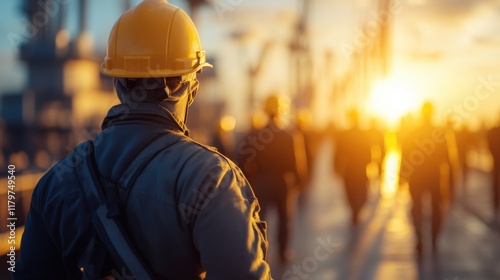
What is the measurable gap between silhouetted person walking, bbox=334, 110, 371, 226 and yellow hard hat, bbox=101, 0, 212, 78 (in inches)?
430

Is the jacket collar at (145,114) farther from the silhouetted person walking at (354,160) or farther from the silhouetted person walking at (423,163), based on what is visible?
the silhouetted person walking at (354,160)

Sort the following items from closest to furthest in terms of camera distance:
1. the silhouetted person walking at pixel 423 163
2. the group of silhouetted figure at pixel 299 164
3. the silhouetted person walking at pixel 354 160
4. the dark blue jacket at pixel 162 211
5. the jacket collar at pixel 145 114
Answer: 1. the dark blue jacket at pixel 162 211
2. the jacket collar at pixel 145 114
3. the group of silhouetted figure at pixel 299 164
4. the silhouetted person walking at pixel 423 163
5. the silhouetted person walking at pixel 354 160

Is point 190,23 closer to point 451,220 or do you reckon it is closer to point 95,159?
point 95,159

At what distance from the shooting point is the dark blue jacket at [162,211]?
6.85 feet

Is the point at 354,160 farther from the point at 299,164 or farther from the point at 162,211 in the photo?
the point at 162,211

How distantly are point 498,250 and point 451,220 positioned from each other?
3.98 metres

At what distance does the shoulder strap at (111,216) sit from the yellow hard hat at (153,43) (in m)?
0.24

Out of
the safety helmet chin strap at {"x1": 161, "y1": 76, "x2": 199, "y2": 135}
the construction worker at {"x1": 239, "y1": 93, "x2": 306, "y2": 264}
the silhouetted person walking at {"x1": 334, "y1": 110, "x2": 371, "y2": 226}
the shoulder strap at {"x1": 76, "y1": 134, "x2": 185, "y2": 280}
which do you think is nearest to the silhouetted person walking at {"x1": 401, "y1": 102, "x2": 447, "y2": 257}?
the construction worker at {"x1": 239, "y1": 93, "x2": 306, "y2": 264}

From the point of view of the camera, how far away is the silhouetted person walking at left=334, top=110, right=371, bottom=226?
13352 millimetres

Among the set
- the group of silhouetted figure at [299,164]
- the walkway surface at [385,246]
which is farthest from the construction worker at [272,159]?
the walkway surface at [385,246]

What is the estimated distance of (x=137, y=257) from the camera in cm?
219

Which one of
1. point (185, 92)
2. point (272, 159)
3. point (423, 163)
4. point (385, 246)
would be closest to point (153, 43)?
point (185, 92)

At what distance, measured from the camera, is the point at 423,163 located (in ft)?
31.9

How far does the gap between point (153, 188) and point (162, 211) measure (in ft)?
0.22
